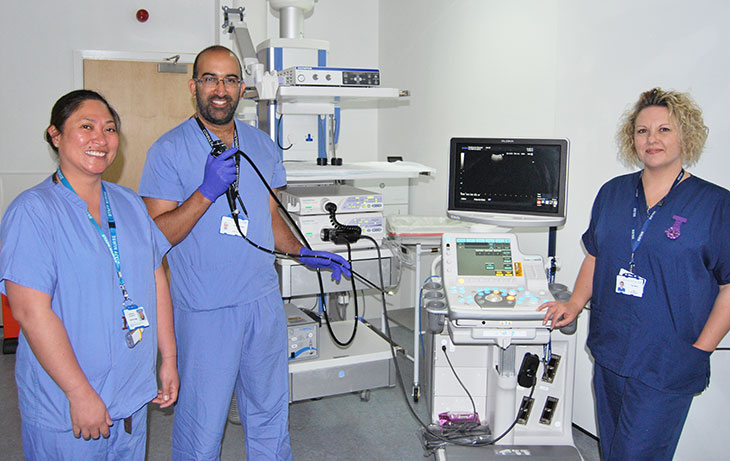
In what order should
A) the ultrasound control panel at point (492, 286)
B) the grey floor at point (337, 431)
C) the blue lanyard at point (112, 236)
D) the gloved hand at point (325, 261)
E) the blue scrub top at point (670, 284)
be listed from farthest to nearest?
the grey floor at point (337, 431) < the gloved hand at point (325, 261) < the ultrasound control panel at point (492, 286) < the blue scrub top at point (670, 284) < the blue lanyard at point (112, 236)

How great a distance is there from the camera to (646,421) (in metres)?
1.87

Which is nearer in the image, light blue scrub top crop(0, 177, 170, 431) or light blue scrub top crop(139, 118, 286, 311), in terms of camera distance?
light blue scrub top crop(0, 177, 170, 431)

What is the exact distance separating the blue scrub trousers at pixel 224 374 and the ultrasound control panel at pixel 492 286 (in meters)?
0.68

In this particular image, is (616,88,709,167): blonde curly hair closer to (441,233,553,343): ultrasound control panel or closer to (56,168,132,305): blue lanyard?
(441,233,553,343): ultrasound control panel

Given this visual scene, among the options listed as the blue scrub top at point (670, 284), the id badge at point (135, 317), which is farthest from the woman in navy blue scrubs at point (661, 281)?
the id badge at point (135, 317)

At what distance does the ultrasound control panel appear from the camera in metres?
2.21

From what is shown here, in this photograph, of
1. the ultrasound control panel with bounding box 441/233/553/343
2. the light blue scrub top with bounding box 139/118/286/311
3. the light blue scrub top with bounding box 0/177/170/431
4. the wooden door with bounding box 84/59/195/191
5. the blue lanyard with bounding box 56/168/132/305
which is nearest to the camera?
the light blue scrub top with bounding box 0/177/170/431

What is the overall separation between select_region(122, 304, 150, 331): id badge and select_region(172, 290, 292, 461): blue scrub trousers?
42cm

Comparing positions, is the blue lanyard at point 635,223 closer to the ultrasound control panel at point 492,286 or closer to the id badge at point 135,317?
the ultrasound control panel at point 492,286

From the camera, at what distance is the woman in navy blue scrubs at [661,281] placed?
179 centimetres

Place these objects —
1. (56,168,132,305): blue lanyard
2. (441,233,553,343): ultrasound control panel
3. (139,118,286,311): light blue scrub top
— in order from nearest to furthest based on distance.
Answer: (56,168,132,305): blue lanyard < (139,118,286,311): light blue scrub top < (441,233,553,343): ultrasound control panel

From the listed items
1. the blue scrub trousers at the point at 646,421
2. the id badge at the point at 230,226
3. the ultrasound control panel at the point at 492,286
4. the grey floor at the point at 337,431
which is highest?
the id badge at the point at 230,226

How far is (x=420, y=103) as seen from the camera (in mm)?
4172

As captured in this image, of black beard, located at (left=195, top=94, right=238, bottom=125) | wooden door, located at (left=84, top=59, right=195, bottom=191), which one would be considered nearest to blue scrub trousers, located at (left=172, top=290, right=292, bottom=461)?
black beard, located at (left=195, top=94, right=238, bottom=125)
